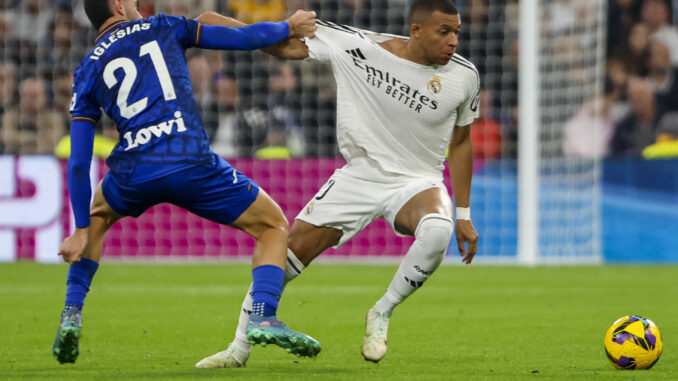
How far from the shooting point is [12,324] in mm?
7801

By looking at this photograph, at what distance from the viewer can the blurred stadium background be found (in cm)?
1368

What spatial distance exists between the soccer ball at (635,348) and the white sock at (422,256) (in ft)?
3.06

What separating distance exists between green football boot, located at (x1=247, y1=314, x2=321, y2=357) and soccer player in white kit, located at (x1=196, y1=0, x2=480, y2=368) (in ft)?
Answer: 2.64

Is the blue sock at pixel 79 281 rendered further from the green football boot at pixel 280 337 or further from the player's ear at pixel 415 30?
the player's ear at pixel 415 30

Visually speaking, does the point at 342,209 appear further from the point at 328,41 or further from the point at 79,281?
the point at 79,281

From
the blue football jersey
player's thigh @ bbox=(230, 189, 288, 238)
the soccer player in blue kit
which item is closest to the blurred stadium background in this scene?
player's thigh @ bbox=(230, 189, 288, 238)

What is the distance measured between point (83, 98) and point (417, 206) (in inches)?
68.1

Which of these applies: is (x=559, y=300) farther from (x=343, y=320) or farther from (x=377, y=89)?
(x=377, y=89)

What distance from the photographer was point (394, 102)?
6.20m

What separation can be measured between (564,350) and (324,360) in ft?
4.40

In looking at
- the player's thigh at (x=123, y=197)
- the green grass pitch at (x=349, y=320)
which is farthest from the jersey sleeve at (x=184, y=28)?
the green grass pitch at (x=349, y=320)

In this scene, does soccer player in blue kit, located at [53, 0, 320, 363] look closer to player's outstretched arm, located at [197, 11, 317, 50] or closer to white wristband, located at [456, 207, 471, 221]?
player's outstretched arm, located at [197, 11, 317, 50]

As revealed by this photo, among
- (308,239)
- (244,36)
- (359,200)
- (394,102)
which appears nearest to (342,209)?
(359,200)

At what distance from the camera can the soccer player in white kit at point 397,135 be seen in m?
6.01
